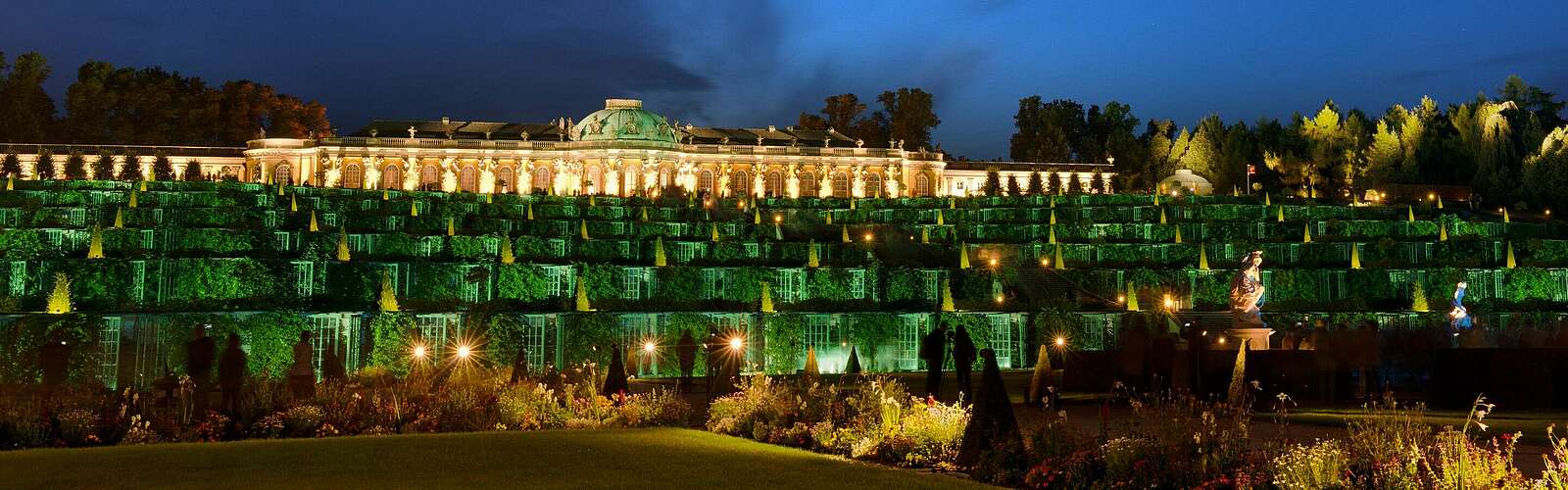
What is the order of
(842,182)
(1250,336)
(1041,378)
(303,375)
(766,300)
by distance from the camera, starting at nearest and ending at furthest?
(303,375), (1041,378), (1250,336), (766,300), (842,182)

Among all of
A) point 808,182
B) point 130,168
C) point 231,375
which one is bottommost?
point 231,375

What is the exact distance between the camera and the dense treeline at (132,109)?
110 metres

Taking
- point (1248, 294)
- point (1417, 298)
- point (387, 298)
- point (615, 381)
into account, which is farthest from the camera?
point (1417, 298)

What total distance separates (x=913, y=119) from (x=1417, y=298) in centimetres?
9207

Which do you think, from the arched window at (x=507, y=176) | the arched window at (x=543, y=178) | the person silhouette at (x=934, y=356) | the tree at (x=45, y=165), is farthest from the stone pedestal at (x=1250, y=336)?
the arched window at (x=507, y=176)

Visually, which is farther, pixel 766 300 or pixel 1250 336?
pixel 766 300

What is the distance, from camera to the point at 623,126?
116 m

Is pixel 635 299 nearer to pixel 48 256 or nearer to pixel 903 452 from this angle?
pixel 48 256

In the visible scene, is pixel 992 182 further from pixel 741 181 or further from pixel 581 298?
pixel 581 298

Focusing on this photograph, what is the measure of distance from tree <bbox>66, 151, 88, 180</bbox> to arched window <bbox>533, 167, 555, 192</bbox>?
34.8 meters

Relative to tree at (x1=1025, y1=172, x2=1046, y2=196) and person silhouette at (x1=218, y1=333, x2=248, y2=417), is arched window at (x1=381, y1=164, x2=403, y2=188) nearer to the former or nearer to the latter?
tree at (x1=1025, y1=172, x2=1046, y2=196)

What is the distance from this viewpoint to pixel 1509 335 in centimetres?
3616

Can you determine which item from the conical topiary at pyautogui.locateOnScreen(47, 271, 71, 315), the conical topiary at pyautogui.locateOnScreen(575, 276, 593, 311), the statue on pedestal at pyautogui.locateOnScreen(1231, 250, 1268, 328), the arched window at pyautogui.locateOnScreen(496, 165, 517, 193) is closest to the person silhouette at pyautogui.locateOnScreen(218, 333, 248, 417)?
the conical topiary at pyautogui.locateOnScreen(47, 271, 71, 315)

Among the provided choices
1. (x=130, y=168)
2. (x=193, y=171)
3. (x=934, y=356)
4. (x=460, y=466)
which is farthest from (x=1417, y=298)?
(x=193, y=171)
